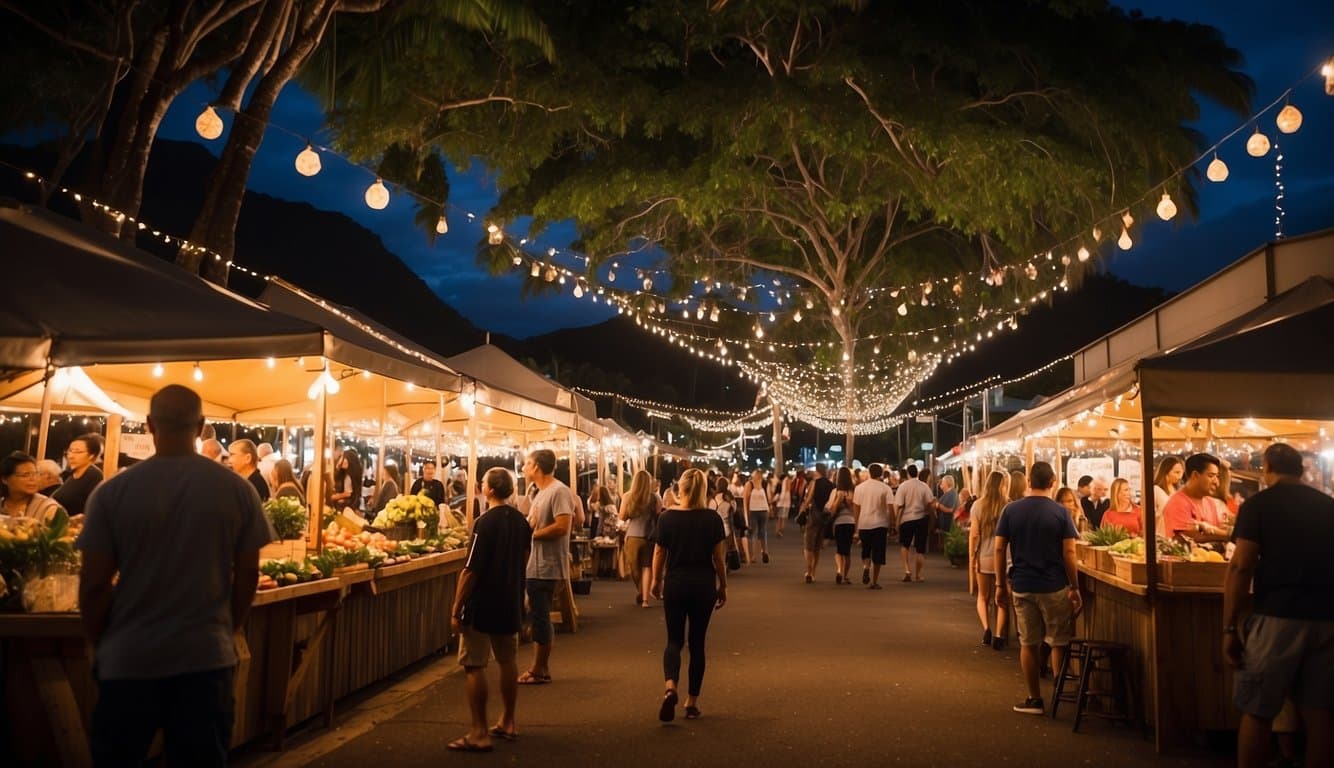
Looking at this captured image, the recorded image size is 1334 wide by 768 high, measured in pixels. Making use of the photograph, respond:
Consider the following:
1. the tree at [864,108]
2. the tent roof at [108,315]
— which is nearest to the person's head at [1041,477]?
the tent roof at [108,315]

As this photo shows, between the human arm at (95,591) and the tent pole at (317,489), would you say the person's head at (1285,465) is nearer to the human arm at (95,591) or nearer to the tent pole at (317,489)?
the human arm at (95,591)

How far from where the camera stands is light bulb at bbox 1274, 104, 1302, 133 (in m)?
10.1

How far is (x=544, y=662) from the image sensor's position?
31.3 feet

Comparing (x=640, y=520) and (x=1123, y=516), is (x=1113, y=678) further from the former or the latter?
(x=640, y=520)

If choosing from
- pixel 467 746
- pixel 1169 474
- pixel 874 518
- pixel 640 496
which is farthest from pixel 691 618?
pixel 874 518

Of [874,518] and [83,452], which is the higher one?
[83,452]

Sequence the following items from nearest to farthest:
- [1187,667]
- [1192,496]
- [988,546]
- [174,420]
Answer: [174,420], [1187,667], [1192,496], [988,546]

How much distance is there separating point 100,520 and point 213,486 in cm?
39

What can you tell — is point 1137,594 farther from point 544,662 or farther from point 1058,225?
point 1058,225

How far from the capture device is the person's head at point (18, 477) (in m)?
7.97

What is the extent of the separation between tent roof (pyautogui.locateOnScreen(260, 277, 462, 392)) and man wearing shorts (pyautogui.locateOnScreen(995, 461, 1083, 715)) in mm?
4964

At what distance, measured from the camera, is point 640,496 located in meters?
14.6

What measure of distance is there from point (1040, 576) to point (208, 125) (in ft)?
28.4

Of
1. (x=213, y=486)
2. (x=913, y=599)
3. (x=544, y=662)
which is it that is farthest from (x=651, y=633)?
(x=213, y=486)
